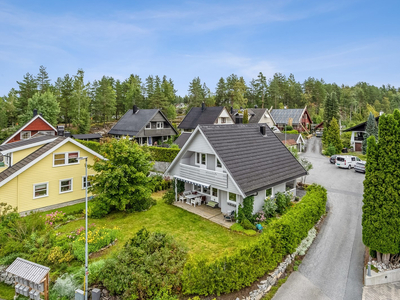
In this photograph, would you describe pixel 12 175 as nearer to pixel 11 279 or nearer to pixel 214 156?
pixel 11 279

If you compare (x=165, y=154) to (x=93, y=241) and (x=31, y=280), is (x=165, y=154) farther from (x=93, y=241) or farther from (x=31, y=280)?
(x=31, y=280)

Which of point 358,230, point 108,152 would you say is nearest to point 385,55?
point 358,230

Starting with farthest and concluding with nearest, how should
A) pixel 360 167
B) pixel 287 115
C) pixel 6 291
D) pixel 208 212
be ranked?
pixel 287 115, pixel 360 167, pixel 208 212, pixel 6 291

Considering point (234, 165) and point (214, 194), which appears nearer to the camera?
point (234, 165)

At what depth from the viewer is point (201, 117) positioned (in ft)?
163

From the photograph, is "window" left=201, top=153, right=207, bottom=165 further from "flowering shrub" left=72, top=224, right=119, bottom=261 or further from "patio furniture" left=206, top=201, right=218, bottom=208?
"flowering shrub" left=72, top=224, right=119, bottom=261

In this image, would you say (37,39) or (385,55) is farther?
(385,55)

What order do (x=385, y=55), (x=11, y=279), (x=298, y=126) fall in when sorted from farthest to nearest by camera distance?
(x=298, y=126) < (x=385, y=55) < (x=11, y=279)

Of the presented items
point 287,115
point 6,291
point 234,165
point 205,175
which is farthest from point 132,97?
point 6,291

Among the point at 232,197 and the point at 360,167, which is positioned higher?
the point at 360,167

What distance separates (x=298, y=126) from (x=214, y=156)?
5172cm

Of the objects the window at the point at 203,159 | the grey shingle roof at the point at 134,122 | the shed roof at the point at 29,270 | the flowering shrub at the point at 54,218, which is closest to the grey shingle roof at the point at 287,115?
the grey shingle roof at the point at 134,122

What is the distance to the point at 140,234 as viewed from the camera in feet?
35.4

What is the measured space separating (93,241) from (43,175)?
923 cm
